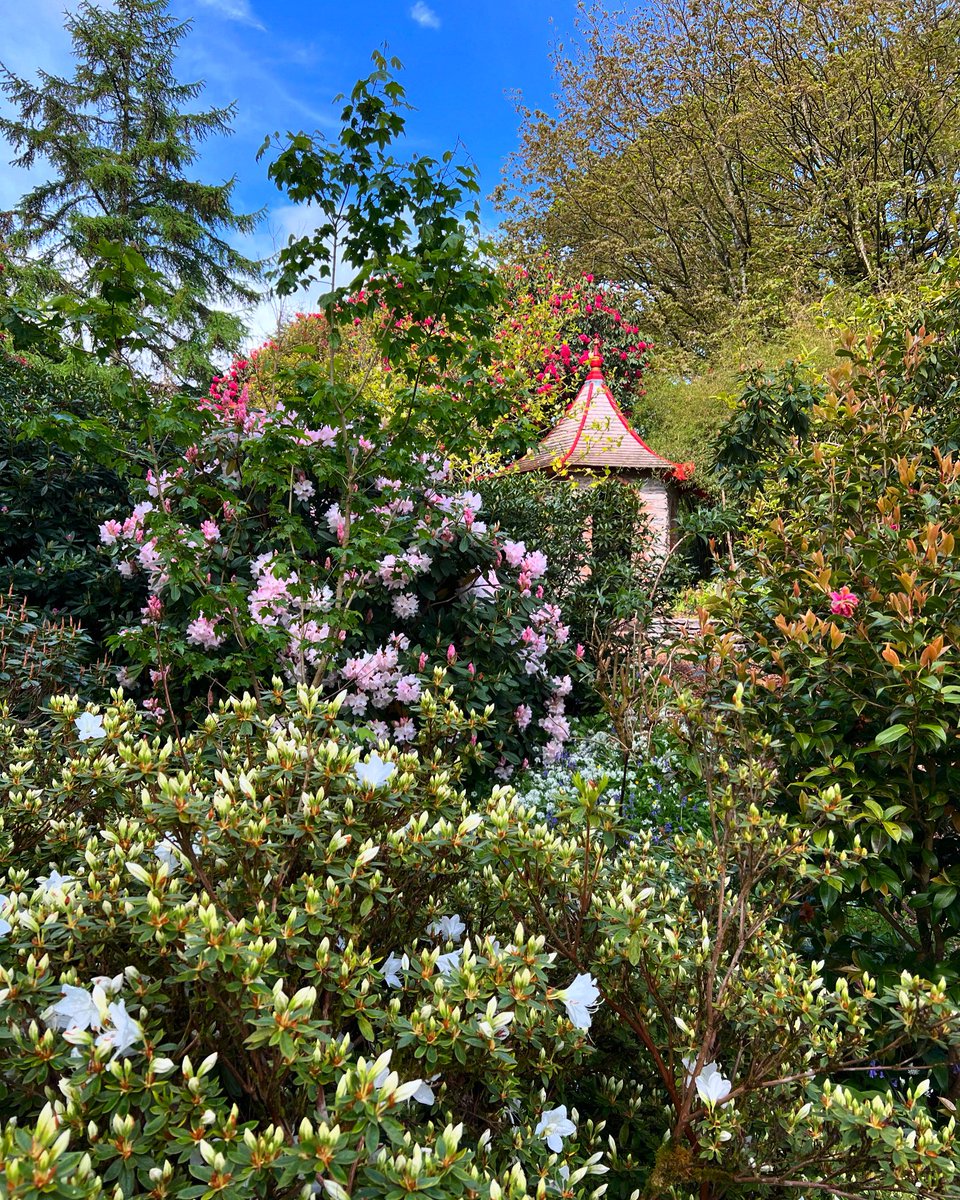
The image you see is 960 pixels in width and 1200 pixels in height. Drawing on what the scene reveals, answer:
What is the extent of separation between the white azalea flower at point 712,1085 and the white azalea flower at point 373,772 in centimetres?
76

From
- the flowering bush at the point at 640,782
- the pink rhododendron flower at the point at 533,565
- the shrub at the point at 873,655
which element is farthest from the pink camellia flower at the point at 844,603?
the pink rhododendron flower at the point at 533,565

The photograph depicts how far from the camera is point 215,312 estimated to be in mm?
19109

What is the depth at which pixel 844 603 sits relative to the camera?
2166 mm

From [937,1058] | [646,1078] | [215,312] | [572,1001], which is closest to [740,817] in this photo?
[646,1078]

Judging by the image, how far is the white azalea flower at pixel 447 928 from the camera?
4.99 ft

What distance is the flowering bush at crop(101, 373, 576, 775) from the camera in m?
3.08

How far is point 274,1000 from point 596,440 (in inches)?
381

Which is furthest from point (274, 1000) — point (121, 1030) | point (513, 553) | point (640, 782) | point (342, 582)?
point (513, 553)

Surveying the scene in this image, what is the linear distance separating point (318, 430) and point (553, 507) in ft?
7.91

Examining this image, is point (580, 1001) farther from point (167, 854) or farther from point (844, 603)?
point (844, 603)

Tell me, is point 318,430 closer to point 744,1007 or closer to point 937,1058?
point 744,1007

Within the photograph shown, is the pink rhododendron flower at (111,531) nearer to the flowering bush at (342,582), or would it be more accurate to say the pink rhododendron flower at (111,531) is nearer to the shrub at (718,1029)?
the flowering bush at (342,582)

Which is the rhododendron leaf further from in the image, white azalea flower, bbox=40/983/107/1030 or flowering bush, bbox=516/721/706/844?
white azalea flower, bbox=40/983/107/1030

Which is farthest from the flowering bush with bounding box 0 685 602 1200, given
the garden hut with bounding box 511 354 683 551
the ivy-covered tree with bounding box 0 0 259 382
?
the ivy-covered tree with bounding box 0 0 259 382
